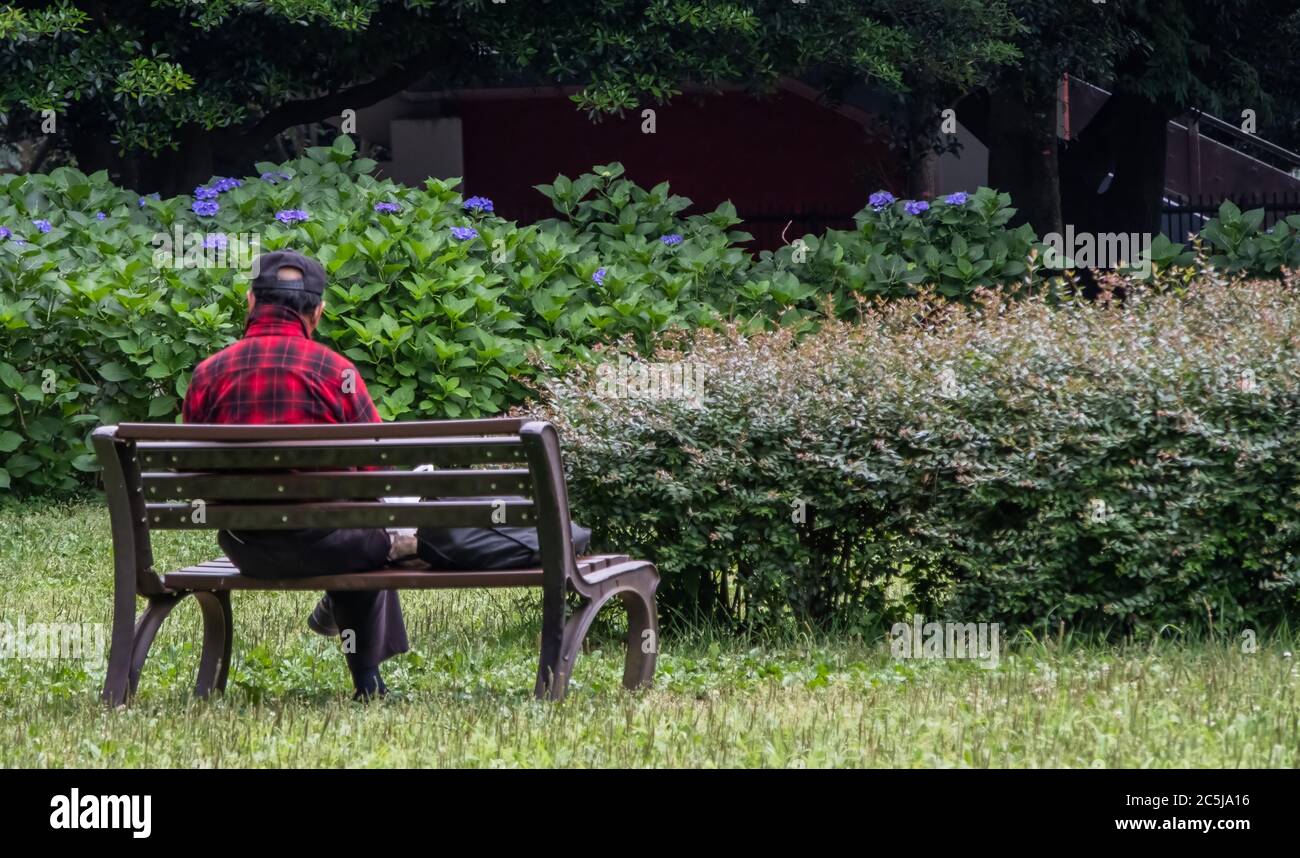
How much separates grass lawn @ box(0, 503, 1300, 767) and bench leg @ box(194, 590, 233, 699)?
2.8 inches

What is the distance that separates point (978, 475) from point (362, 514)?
7.18ft

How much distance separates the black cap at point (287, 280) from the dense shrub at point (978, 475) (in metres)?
1.43

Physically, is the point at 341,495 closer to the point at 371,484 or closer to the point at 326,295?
the point at 371,484

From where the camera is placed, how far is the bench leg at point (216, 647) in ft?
18.5

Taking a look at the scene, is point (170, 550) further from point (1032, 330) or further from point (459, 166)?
point (459, 166)

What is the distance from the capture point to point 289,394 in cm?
508

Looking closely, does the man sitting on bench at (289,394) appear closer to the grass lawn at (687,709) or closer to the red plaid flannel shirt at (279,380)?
the red plaid flannel shirt at (279,380)

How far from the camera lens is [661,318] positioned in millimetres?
11562

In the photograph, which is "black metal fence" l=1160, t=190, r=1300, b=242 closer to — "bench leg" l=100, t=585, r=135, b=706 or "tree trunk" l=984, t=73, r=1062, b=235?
"tree trunk" l=984, t=73, r=1062, b=235

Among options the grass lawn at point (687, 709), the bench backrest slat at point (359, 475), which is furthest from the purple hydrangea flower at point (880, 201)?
the bench backrest slat at point (359, 475)

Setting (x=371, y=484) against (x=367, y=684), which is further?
(x=367, y=684)

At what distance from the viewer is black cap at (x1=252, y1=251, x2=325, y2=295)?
5133 millimetres

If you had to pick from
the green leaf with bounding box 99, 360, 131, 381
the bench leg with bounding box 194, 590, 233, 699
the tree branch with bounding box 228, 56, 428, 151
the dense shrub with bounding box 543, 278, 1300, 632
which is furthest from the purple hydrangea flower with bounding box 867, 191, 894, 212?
the bench leg with bounding box 194, 590, 233, 699

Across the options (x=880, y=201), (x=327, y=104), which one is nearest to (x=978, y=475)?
(x=880, y=201)
